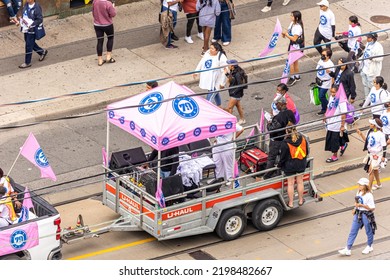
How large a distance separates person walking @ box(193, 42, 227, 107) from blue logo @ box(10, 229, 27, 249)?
20.2ft

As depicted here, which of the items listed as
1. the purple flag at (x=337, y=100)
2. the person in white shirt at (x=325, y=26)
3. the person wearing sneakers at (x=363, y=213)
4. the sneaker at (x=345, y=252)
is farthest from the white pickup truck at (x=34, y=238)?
the person in white shirt at (x=325, y=26)

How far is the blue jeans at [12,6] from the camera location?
28953 millimetres

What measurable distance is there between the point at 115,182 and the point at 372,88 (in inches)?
230

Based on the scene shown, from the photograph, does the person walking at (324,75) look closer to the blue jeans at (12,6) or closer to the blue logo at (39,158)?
the blue jeans at (12,6)

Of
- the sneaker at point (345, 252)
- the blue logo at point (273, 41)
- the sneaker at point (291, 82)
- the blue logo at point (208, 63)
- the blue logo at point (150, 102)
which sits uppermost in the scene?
the blue logo at point (273, 41)

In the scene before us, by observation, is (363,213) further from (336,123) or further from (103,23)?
(103,23)

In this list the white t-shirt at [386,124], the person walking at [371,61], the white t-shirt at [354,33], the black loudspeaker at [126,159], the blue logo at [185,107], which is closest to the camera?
the blue logo at [185,107]

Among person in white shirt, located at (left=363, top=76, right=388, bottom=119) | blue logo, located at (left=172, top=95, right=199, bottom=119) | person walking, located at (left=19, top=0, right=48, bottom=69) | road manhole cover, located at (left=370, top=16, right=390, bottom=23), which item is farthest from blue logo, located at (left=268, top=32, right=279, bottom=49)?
road manhole cover, located at (left=370, top=16, right=390, bottom=23)

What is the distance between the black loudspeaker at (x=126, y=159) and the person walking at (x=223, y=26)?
7125 mm

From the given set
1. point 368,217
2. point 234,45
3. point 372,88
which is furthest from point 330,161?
point 234,45

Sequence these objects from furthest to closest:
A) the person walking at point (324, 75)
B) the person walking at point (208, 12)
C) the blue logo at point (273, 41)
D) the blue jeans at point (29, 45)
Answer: the person walking at point (208, 12) → the blue jeans at point (29, 45) → the person walking at point (324, 75) → the blue logo at point (273, 41)

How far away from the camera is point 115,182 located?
22.2m

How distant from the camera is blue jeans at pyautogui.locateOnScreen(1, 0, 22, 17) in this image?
29.0 metres

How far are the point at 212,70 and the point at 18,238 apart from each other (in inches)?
258
